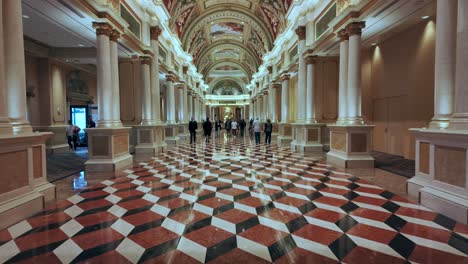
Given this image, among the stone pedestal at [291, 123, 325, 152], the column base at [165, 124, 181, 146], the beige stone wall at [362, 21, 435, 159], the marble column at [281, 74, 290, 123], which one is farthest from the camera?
the marble column at [281, 74, 290, 123]

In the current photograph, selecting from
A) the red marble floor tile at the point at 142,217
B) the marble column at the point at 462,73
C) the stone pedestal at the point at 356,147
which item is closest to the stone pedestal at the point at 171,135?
the stone pedestal at the point at 356,147

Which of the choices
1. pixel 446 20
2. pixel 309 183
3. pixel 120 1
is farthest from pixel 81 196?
pixel 446 20

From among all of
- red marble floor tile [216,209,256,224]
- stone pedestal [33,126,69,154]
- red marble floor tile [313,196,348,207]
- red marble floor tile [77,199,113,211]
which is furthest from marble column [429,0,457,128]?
stone pedestal [33,126,69,154]

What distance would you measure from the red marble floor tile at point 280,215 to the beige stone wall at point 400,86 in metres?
6.28

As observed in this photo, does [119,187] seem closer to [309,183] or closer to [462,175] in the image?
[309,183]

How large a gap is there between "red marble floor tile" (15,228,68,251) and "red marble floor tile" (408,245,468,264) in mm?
3487

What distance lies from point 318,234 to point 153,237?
180 centimetres

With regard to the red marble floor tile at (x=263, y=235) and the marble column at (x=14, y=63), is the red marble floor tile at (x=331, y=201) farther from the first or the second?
the marble column at (x=14, y=63)

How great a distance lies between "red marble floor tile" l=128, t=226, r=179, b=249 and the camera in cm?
239

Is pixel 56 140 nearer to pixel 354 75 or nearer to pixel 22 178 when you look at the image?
pixel 22 178

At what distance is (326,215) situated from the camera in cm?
305

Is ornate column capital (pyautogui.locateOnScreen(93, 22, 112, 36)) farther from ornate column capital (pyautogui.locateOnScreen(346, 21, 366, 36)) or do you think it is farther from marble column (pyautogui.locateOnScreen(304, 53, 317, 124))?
marble column (pyautogui.locateOnScreen(304, 53, 317, 124))

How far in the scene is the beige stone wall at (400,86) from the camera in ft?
22.4

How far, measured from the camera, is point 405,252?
7.15ft
